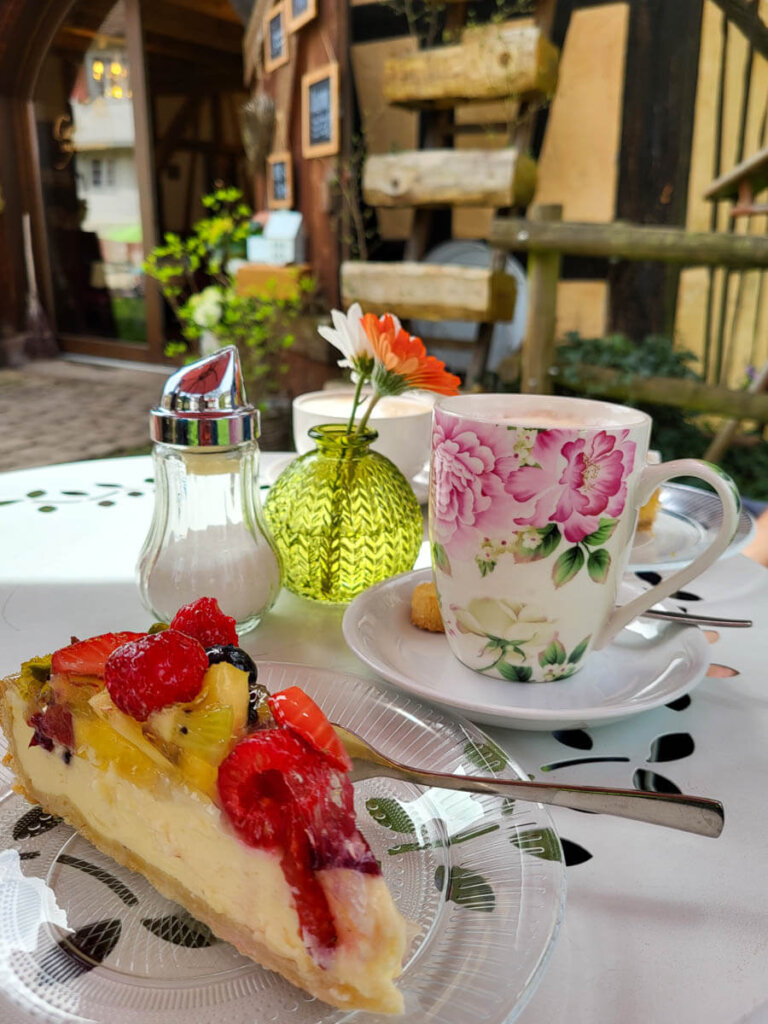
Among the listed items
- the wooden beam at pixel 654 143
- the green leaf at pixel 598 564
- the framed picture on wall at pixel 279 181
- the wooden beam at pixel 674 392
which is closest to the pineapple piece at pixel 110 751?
the green leaf at pixel 598 564

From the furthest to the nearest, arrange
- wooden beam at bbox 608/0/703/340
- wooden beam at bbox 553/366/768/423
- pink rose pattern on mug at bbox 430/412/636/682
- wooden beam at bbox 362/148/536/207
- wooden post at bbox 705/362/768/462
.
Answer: wooden beam at bbox 608/0/703/340 → wooden beam at bbox 362/148/536/207 → wooden post at bbox 705/362/768/462 → wooden beam at bbox 553/366/768/423 → pink rose pattern on mug at bbox 430/412/636/682

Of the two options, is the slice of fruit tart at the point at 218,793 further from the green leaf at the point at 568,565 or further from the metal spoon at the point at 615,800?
the green leaf at the point at 568,565

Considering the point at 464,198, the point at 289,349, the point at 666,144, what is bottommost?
the point at 289,349

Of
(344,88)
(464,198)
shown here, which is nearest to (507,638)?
(464,198)

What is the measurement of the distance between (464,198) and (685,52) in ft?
4.07

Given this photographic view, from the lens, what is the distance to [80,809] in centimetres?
44

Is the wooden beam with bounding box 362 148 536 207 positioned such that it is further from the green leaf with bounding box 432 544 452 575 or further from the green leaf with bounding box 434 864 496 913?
the green leaf with bounding box 434 864 496 913

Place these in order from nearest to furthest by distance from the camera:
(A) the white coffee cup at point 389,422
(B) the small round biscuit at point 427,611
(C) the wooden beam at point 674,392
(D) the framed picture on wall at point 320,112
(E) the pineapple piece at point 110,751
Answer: (E) the pineapple piece at point 110,751 → (B) the small round biscuit at point 427,611 → (A) the white coffee cup at point 389,422 → (C) the wooden beam at point 674,392 → (D) the framed picture on wall at point 320,112

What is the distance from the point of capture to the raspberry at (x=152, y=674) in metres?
0.41

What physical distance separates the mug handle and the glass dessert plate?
191 millimetres

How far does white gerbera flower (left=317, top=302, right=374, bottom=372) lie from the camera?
0.72 m

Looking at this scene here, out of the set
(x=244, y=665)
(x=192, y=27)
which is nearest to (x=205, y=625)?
(x=244, y=665)

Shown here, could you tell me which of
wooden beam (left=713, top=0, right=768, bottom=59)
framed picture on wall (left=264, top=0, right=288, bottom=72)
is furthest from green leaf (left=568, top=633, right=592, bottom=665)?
framed picture on wall (left=264, top=0, right=288, bottom=72)

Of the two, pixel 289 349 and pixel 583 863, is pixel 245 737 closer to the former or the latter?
pixel 583 863
